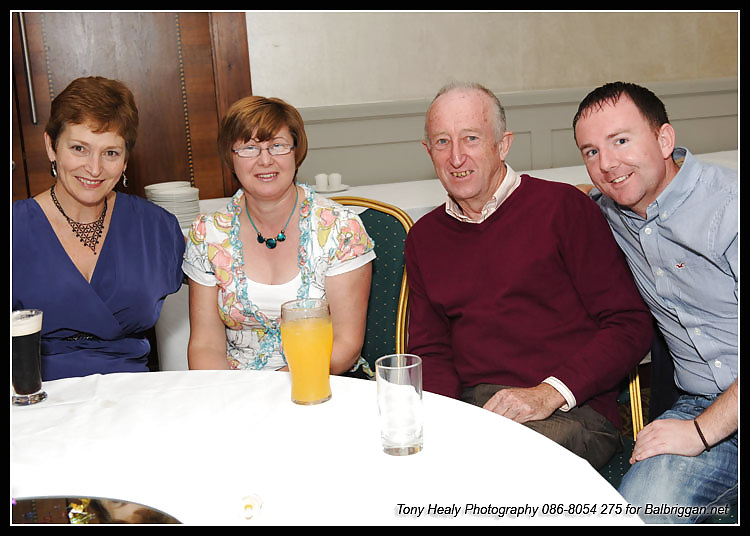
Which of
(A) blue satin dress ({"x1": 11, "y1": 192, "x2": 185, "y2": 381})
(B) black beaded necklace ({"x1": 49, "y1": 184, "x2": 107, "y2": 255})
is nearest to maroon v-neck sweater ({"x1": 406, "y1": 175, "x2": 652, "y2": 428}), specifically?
(A) blue satin dress ({"x1": 11, "y1": 192, "x2": 185, "y2": 381})

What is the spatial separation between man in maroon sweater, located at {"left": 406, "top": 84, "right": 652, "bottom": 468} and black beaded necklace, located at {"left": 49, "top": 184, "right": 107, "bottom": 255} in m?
0.79

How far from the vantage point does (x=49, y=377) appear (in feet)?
5.88

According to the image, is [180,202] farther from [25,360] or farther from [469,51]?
[469,51]

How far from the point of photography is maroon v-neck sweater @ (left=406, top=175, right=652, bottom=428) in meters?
1.60

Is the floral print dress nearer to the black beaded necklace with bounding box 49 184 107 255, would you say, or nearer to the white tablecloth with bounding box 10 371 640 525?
the black beaded necklace with bounding box 49 184 107 255

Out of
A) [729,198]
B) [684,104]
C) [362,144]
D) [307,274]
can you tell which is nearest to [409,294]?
[307,274]

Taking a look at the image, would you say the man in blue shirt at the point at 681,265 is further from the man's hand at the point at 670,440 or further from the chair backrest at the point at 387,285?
the chair backrest at the point at 387,285

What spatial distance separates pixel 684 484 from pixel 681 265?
0.43 meters

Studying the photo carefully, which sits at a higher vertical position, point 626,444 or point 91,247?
point 91,247

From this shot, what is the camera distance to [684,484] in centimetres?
133

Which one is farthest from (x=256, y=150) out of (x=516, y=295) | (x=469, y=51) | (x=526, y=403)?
(x=469, y=51)

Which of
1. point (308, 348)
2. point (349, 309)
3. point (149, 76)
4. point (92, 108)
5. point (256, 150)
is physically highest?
point (149, 76)

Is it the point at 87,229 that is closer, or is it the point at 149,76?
the point at 87,229

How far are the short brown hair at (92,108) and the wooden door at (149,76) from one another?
5.27 ft
